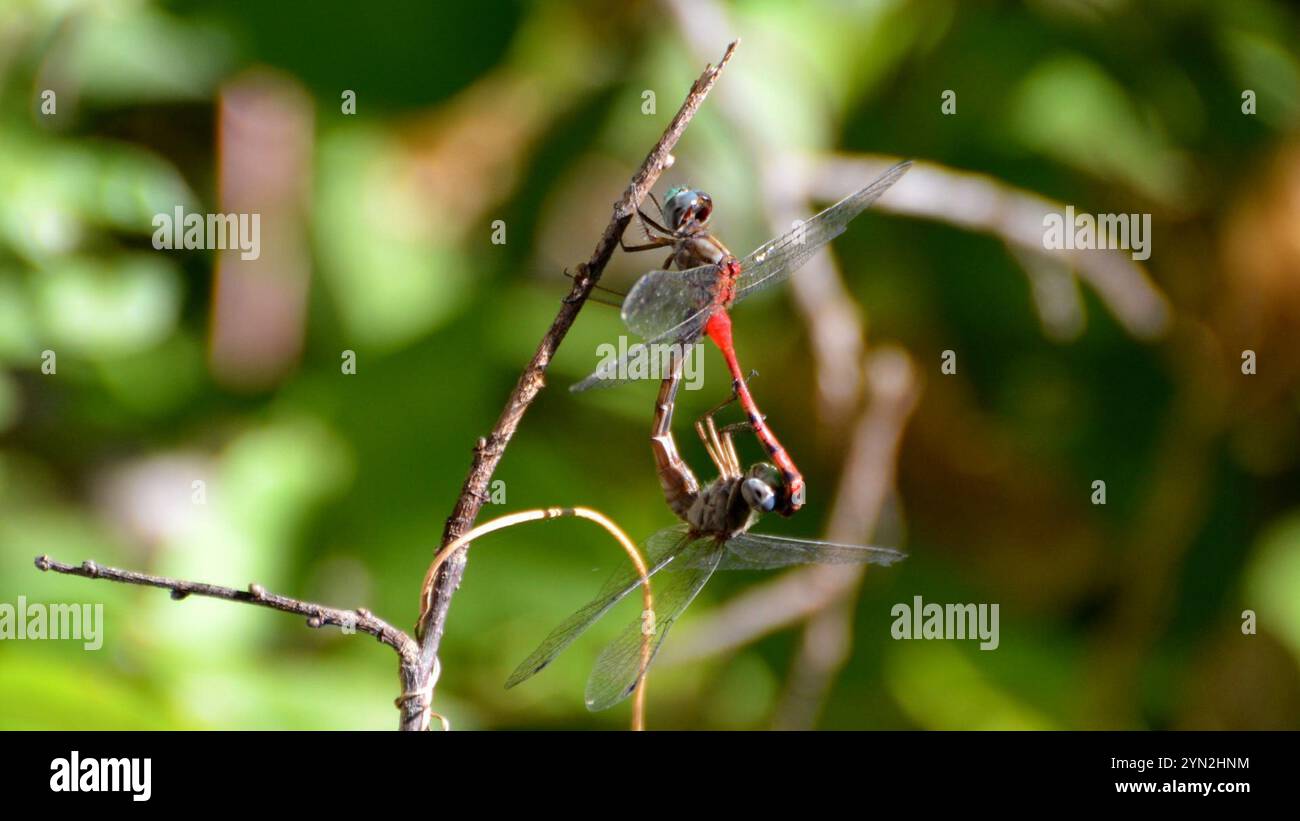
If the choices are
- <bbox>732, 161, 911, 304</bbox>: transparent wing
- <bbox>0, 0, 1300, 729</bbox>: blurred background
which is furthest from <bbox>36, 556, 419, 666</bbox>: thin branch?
<bbox>0, 0, 1300, 729</bbox>: blurred background

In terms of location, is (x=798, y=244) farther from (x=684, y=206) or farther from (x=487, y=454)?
(x=487, y=454)

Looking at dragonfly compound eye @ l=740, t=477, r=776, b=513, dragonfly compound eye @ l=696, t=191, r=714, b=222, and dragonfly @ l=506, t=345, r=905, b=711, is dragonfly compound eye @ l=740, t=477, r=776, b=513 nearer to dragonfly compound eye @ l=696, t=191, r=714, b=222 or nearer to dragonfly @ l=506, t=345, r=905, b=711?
dragonfly @ l=506, t=345, r=905, b=711

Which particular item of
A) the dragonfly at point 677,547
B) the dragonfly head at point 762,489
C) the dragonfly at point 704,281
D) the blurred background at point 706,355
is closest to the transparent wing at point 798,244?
the dragonfly at point 704,281

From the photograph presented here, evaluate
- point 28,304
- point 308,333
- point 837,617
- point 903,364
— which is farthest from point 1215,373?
point 28,304

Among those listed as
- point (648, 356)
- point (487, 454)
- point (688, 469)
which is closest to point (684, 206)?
point (648, 356)

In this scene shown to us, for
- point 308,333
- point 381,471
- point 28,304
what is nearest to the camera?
point 28,304

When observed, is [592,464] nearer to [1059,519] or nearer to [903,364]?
[903,364]
